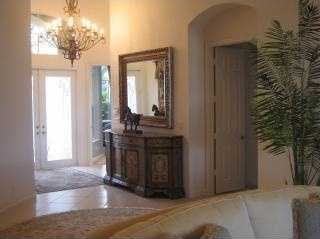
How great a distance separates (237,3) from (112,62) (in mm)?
3503

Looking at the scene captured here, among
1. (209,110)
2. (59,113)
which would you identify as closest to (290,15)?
(209,110)

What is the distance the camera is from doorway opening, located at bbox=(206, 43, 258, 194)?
23.3ft

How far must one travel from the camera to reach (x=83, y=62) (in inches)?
385

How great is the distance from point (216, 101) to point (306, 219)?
453cm

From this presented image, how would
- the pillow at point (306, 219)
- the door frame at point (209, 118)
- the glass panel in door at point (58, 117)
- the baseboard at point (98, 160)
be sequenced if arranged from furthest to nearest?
1. the baseboard at point (98, 160)
2. the glass panel in door at point (58, 117)
3. the door frame at point (209, 118)
4. the pillow at point (306, 219)

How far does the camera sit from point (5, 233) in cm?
511

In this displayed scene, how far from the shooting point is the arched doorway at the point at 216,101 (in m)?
6.65

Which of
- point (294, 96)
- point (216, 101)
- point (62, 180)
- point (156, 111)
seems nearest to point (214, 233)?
point (294, 96)

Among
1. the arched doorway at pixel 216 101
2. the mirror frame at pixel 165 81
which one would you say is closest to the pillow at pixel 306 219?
the arched doorway at pixel 216 101

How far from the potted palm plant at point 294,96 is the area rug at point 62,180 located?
4.40 m

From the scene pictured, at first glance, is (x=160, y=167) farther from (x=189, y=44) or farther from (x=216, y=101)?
(x=189, y=44)

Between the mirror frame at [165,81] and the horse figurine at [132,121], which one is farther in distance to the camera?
the horse figurine at [132,121]

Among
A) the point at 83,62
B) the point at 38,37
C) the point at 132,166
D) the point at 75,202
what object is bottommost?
the point at 75,202

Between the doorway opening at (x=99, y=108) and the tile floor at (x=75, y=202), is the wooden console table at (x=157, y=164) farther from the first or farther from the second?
the doorway opening at (x=99, y=108)
